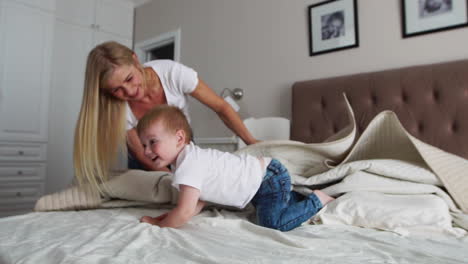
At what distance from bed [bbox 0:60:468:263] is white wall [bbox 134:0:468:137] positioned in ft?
1.61

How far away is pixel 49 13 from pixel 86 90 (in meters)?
2.54

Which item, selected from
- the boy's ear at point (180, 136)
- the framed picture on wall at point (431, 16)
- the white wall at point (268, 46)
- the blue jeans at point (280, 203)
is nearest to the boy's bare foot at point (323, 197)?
the blue jeans at point (280, 203)

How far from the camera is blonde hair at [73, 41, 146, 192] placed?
122cm

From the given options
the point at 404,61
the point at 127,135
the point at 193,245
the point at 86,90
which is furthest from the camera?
the point at 404,61

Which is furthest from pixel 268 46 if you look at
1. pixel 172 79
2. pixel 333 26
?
pixel 172 79

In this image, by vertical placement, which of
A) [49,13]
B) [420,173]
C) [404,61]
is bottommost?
[420,173]

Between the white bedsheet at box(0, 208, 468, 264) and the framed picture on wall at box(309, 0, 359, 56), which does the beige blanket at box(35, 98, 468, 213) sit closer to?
the white bedsheet at box(0, 208, 468, 264)

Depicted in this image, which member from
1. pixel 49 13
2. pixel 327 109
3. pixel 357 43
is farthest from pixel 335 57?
pixel 49 13

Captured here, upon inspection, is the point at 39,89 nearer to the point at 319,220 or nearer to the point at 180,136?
the point at 180,136

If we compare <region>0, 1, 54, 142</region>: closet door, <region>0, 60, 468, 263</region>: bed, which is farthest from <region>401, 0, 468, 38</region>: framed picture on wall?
<region>0, 1, 54, 142</region>: closet door

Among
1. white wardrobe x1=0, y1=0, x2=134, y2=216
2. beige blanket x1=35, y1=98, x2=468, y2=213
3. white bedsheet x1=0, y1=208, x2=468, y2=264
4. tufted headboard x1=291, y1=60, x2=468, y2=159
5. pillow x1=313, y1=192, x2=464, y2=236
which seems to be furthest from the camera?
white wardrobe x1=0, y1=0, x2=134, y2=216

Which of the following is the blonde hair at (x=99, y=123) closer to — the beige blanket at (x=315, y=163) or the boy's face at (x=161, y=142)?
the beige blanket at (x=315, y=163)

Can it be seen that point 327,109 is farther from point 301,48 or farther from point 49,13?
point 49,13

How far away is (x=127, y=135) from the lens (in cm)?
157
